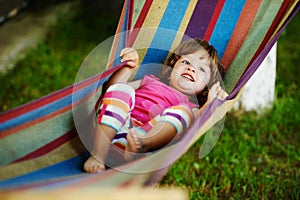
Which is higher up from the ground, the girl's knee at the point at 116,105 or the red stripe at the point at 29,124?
the red stripe at the point at 29,124

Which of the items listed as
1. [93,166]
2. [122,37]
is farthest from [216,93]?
[93,166]

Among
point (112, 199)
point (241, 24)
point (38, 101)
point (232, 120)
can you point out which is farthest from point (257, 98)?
point (112, 199)

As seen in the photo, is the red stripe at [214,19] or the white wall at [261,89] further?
the white wall at [261,89]

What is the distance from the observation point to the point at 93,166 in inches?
70.4

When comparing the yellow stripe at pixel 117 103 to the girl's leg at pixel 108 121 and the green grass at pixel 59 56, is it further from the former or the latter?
the green grass at pixel 59 56

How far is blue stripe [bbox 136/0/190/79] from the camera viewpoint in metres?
2.26

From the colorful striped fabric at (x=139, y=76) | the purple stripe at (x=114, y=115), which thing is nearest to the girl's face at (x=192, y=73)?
the colorful striped fabric at (x=139, y=76)

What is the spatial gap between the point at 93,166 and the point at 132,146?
15 cm

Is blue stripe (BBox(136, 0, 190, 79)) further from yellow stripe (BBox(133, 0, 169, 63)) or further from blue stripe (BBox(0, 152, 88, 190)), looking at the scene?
blue stripe (BBox(0, 152, 88, 190))

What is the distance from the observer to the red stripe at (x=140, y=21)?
2230mm

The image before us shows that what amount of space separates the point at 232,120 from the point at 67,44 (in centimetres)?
134

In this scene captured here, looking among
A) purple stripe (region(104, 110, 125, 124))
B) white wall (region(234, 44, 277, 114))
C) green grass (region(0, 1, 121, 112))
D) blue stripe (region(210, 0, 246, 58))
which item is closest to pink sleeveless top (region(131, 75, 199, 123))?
purple stripe (region(104, 110, 125, 124))

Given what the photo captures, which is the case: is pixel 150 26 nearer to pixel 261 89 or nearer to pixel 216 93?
pixel 216 93

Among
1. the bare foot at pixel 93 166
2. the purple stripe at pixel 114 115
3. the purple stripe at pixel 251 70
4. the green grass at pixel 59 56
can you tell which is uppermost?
the purple stripe at pixel 251 70
